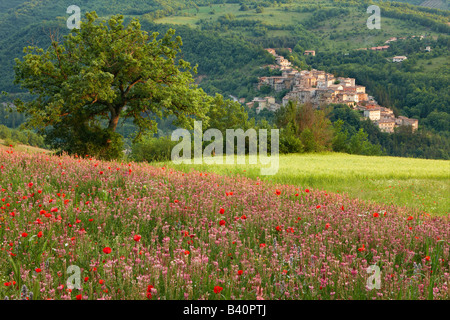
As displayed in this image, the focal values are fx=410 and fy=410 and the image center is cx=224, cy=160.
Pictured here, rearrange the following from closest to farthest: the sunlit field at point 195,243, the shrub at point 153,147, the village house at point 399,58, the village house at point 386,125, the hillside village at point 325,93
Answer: the sunlit field at point 195,243, the shrub at point 153,147, the village house at point 386,125, the hillside village at point 325,93, the village house at point 399,58

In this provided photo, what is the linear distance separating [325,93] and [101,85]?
122605 mm

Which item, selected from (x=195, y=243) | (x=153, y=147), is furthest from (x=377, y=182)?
(x=153, y=147)

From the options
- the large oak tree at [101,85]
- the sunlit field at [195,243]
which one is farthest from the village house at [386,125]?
the sunlit field at [195,243]

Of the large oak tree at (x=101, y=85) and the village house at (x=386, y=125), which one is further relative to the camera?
the village house at (x=386, y=125)

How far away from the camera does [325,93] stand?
134500 mm

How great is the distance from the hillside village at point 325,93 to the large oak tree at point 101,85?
87.2m

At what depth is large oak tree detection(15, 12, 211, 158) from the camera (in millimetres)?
20609

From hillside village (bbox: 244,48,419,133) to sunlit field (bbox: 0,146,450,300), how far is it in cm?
10130

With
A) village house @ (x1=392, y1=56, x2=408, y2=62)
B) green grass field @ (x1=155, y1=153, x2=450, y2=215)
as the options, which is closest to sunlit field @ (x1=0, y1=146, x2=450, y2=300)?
green grass field @ (x1=155, y1=153, x2=450, y2=215)

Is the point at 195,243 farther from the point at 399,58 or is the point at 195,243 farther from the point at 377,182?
the point at 399,58

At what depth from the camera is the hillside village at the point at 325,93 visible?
11138 cm

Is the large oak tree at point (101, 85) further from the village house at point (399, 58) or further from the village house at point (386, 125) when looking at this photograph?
the village house at point (399, 58)

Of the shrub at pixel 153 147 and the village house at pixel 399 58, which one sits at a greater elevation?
the village house at pixel 399 58

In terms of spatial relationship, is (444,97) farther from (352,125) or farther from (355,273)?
(355,273)
